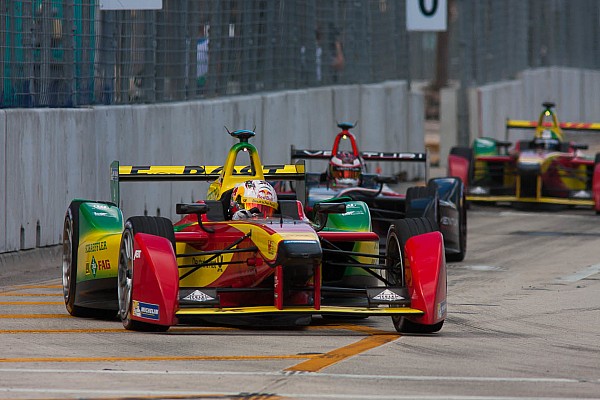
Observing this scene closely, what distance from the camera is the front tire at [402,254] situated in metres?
10.8

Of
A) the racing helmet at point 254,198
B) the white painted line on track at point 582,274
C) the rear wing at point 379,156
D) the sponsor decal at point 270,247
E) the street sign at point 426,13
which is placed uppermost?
the street sign at point 426,13

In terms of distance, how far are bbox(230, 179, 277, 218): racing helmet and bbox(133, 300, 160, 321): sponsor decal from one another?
1.61m

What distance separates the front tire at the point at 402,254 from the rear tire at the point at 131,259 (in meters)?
1.70

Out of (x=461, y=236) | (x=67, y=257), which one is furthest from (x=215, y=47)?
(x=67, y=257)

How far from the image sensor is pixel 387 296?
10766 millimetres

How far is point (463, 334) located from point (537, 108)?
30.1 m

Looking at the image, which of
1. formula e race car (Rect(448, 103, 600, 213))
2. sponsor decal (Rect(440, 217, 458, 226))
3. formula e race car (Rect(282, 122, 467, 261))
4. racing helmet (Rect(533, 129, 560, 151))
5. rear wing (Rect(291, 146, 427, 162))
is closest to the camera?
formula e race car (Rect(282, 122, 467, 261))

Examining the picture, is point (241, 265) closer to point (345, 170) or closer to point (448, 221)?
point (448, 221)

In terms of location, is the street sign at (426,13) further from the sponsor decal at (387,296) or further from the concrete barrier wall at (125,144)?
the sponsor decal at (387,296)

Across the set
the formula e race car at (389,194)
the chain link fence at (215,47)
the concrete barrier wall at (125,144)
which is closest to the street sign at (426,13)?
the chain link fence at (215,47)

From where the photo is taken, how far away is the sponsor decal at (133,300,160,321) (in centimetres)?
1031

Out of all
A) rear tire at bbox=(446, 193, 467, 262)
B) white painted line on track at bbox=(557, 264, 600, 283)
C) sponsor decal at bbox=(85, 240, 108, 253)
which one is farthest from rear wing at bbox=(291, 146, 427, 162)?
sponsor decal at bbox=(85, 240, 108, 253)

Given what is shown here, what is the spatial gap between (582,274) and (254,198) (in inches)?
204

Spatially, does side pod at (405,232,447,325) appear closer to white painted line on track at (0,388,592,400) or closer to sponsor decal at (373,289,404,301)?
sponsor decal at (373,289,404,301)
